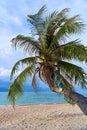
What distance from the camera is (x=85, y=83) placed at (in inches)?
511

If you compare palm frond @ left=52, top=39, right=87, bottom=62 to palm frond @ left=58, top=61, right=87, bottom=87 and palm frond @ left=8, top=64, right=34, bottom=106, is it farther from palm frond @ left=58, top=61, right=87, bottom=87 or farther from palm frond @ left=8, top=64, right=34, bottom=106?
palm frond @ left=8, top=64, right=34, bottom=106

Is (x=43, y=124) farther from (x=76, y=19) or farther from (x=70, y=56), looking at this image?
(x=76, y=19)

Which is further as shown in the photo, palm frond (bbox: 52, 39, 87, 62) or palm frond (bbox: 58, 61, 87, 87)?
palm frond (bbox: 58, 61, 87, 87)

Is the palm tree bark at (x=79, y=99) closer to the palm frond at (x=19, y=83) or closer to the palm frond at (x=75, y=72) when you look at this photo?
the palm frond at (x=75, y=72)

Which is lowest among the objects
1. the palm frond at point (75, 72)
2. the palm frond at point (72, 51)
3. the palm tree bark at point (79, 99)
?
the palm tree bark at point (79, 99)

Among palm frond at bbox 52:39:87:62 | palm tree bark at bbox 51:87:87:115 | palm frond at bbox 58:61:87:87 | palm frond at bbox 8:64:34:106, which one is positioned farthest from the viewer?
palm frond at bbox 8:64:34:106

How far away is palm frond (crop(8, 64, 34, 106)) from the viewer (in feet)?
43.8

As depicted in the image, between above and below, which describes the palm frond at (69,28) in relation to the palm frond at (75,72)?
above

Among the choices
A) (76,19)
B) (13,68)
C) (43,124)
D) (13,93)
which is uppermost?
(76,19)

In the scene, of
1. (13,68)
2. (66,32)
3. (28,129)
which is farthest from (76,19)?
(28,129)

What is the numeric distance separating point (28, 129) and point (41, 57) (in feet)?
9.68

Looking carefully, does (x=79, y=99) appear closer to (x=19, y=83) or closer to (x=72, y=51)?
(x=72, y=51)

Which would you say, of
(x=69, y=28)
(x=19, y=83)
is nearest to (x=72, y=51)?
(x=69, y=28)

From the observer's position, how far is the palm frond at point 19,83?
1335 cm
